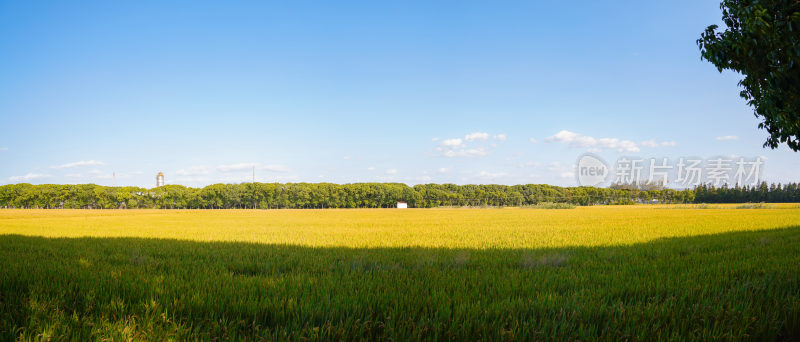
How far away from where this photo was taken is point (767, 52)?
654 centimetres

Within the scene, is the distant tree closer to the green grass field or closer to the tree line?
the green grass field

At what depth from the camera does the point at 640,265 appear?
7086 mm

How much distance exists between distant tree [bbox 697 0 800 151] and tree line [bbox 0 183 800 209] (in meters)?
137

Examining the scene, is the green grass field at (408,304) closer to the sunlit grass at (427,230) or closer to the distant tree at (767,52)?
the distant tree at (767,52)

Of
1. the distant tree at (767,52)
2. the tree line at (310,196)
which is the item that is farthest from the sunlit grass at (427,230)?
the tree line at (310,196)

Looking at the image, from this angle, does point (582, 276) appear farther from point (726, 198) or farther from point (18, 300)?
point (726, 198)

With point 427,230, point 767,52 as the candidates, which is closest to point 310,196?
point 427,230

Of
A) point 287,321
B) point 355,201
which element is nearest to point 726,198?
point 355,201

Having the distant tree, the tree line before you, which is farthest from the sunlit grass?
the tree line

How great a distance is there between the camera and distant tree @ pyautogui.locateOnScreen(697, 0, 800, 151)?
6055mm

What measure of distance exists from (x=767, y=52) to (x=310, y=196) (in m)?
153

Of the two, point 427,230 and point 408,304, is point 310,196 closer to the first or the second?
point 427,230

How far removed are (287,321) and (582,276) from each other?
4.39 metres

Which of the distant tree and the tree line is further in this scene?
the tree line
